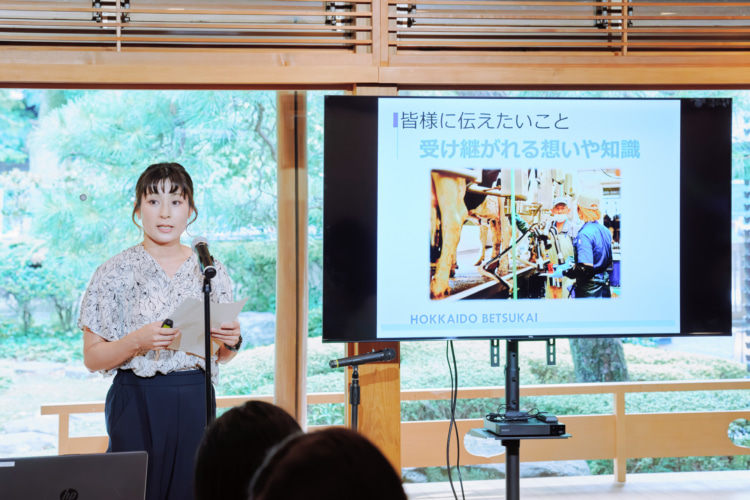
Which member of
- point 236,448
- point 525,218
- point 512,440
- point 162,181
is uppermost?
point 162,181

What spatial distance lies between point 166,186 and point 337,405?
1553 mm

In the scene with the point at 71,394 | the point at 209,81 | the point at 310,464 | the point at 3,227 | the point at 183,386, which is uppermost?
the point at 209,81

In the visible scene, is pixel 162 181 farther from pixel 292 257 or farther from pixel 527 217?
pixel 527 217

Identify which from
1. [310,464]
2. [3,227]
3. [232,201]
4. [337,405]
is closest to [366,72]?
[232,201]

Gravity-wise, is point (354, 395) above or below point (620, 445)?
above

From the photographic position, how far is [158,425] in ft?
7.27

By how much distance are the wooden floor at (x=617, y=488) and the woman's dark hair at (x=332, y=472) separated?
10.5 ft

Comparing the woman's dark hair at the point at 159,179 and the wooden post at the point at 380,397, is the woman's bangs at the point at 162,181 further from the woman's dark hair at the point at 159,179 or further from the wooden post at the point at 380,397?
the wooden post at the point at 380,397

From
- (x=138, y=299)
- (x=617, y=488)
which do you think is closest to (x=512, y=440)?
(x=138, y=299)

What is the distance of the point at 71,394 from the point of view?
3.74 metres

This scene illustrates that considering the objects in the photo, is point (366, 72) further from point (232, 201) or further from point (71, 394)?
point (71, 394)

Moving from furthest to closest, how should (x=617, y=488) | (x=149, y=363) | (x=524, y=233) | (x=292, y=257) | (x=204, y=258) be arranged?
(x=617, y=488)
(x=292, y=257)
(x=524, y=233)
(x=149, y=363)
(x=204, y=258)

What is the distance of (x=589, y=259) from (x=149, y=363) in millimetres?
1635

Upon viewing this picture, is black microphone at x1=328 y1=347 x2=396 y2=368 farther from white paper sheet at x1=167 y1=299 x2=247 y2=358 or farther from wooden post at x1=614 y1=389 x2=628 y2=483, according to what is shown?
wooden post at x1=614 y1=389 x2=628 y2=483
